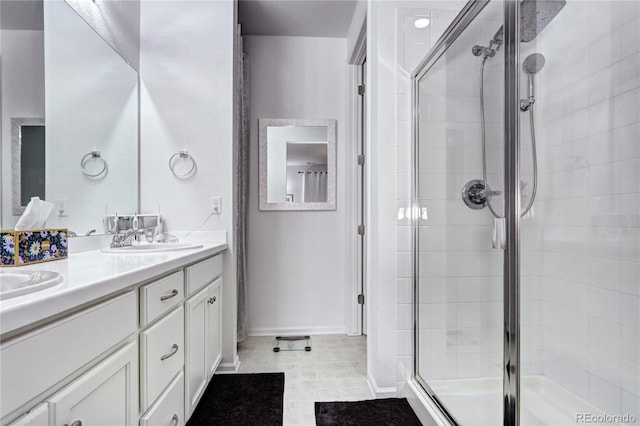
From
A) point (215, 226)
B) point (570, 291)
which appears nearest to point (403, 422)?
point (570, 291)

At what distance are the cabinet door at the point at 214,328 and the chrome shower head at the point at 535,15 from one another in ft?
5.97

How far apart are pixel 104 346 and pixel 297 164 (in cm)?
218

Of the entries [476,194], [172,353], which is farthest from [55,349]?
[476,194]

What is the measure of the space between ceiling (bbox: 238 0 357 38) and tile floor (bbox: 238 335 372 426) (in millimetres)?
2561

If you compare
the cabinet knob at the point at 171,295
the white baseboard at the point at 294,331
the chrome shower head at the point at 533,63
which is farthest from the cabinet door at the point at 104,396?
the white baseboard at the point at 294,331

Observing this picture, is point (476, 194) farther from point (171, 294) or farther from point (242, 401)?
point (242, 401)

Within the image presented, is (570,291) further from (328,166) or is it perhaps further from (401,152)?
(328,166)

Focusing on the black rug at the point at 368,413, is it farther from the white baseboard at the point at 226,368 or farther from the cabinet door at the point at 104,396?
the cabinet door at the point at 104,396

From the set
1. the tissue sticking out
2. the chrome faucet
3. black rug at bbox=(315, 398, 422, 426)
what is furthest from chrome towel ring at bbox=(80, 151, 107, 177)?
black rug at bbox=(315, 398, 422, 426)

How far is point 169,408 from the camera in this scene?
124 centimetres

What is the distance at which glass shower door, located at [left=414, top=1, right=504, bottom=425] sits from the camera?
1.19 m

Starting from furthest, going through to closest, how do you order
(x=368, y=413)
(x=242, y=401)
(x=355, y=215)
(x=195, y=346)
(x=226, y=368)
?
1. (x=355, y=215)
2. (x=226, y=368)
3. (x=242, y=401)
4. (x=368, y=413)
5. (x=195, y=346)

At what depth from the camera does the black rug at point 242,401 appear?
62.5 inches

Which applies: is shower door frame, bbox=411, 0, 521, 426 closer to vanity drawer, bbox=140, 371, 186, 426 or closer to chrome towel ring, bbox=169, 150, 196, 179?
vanity drawer, bbox=140, 371, 186, 426
